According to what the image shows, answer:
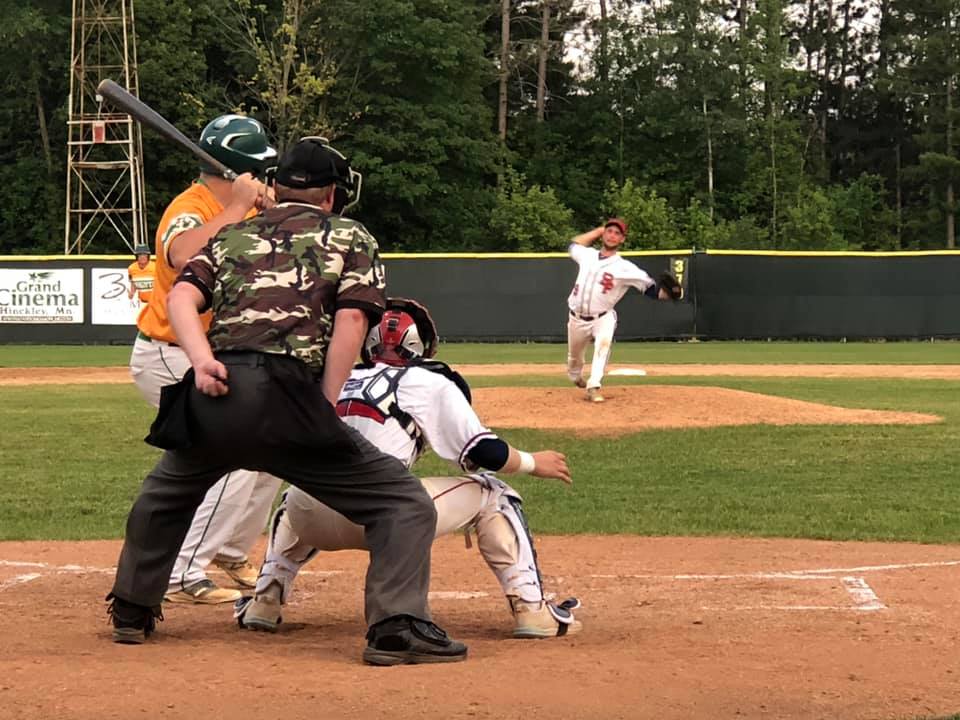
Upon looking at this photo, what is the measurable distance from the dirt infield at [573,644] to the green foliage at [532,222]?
40340 mm

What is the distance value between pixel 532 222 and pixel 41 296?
66.2 feet

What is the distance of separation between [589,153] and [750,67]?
6.99 m

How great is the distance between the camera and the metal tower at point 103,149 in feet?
145

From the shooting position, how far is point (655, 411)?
48.5 feet

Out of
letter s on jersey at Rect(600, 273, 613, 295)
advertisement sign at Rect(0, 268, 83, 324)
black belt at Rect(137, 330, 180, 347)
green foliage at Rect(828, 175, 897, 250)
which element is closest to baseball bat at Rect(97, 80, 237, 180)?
black belt at Rect(137, 330, 180, 347)

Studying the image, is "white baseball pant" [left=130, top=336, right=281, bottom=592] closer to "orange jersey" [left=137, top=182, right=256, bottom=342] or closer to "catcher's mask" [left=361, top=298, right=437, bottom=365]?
"orange jersey" [left=137, top=182, right=256, bottom=342]

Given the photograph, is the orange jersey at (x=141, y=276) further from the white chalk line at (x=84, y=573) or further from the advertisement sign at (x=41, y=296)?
the white chalk line at (x=84, y=573)

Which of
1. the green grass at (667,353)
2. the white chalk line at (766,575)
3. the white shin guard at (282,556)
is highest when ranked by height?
the white shin guard at (282,556)

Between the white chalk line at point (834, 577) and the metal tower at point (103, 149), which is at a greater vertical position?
the metal tower at point (103, 149)

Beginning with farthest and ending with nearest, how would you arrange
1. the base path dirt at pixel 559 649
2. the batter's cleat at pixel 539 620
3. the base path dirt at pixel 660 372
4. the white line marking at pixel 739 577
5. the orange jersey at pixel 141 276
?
the base path dirt at pixel 660 372 < the orange jersey at pixel 141 276 < the white line marking at pixel 739 577 < the batter's cleat at pixel 539 620 < the base path dirt at pixel 559 649

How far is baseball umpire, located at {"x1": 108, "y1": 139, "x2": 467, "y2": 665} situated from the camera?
4640 mm

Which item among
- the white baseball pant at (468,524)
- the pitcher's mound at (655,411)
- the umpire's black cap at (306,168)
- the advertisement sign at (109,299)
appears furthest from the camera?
the advertisement sign at (109,299)

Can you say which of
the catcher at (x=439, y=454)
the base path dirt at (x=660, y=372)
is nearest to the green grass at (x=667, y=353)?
the base path dirt at (x=660, y=372)

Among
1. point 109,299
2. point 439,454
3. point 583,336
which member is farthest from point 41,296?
point 439,454
